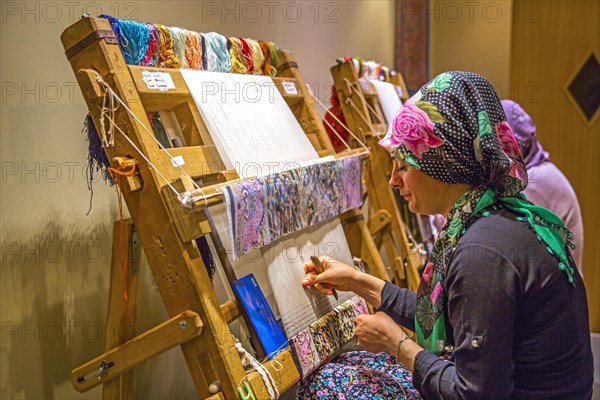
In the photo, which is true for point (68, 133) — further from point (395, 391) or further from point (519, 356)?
point (519, 356)

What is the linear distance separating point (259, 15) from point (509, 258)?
173cm

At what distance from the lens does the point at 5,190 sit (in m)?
1.58

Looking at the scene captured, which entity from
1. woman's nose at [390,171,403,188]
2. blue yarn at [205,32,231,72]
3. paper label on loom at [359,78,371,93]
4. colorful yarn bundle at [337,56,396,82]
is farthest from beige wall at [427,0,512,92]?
woman's nose at [390,171,403,188]

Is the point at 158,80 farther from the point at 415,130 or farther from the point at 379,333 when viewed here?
the point at 379,333

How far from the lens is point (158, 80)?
1.36 meters

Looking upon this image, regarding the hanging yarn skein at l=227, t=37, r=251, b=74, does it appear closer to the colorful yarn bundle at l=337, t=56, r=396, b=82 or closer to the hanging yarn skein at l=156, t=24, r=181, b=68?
the hanging yarn skein at l=156, t=24, r=181, b=68

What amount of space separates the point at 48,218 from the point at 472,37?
4.05 meters

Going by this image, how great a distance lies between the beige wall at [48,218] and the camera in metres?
1.59

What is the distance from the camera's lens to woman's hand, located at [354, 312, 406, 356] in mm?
1327

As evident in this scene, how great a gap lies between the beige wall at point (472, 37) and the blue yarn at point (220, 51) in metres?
3.57

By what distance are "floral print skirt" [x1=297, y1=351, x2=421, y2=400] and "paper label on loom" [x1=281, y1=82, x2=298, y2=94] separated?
791 mm

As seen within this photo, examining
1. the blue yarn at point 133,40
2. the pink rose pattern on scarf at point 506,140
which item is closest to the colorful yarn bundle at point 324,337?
the pink rose pattern on scarf at point 506,140

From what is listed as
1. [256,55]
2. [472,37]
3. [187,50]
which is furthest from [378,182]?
[472,37]

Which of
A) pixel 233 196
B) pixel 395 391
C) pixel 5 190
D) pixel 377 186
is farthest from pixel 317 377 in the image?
pixel 377 186
